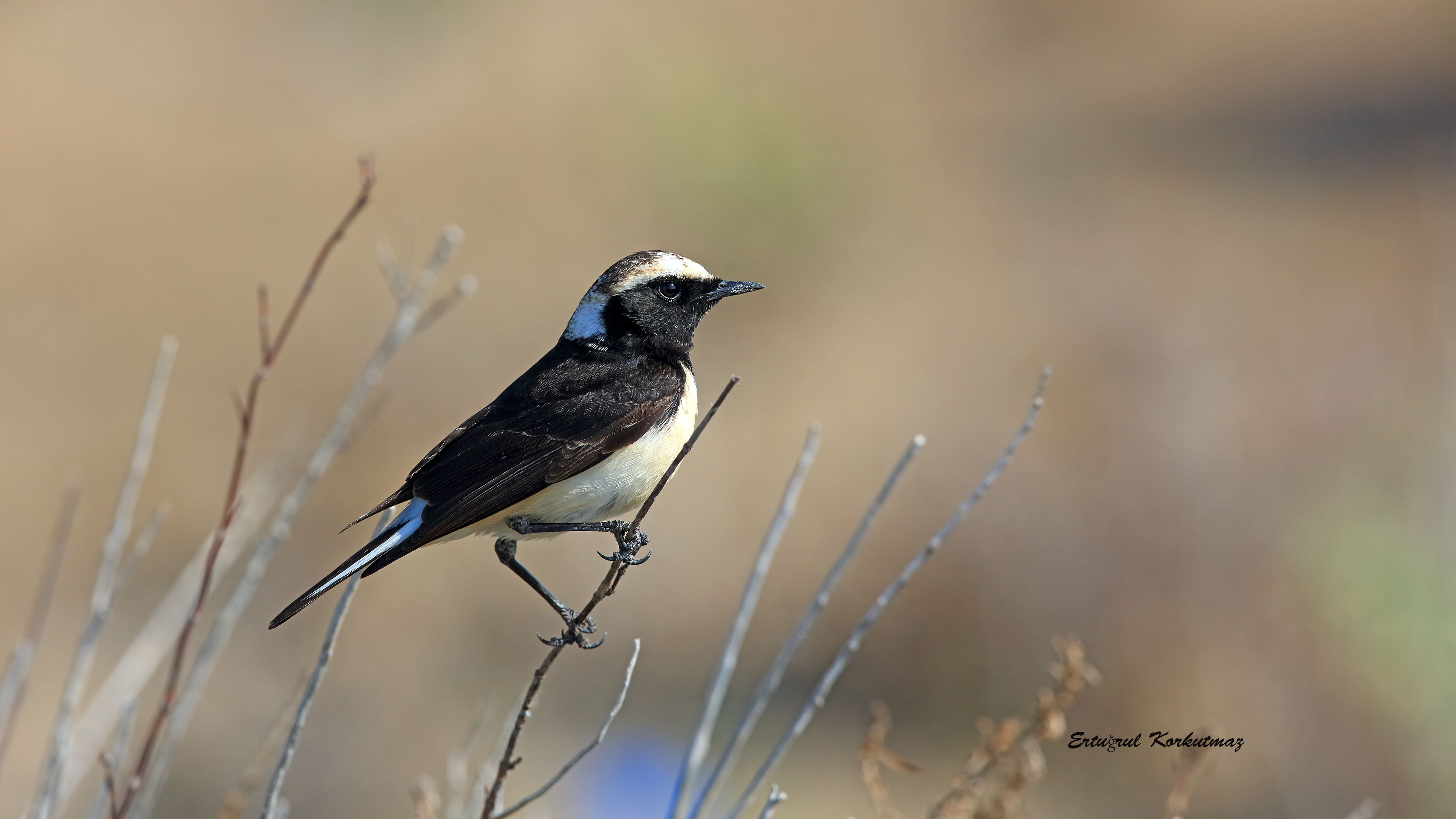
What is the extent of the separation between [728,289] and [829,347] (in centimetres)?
828

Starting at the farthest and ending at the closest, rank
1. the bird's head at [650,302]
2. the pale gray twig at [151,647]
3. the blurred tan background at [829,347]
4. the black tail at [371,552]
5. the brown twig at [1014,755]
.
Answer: the blurred tan background at [829,347]
the bird's head at [650,302]
the pale gray twig at [151,647]
the brown twig at [1014,755]
the black tail at [371,552]

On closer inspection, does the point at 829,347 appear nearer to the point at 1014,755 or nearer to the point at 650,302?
the point at 650,302

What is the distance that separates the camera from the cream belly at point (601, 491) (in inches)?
148

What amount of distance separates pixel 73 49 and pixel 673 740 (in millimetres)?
13265

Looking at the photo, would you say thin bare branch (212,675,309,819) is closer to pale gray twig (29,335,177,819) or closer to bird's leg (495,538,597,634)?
pale gray twig (29,335,177,819)

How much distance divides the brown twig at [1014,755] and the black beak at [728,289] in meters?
1.33

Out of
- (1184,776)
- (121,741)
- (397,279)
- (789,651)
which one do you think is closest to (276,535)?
(121,741)

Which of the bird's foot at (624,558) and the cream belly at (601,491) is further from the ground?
the cream belly at (601,491)

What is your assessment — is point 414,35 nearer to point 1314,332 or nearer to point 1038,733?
point 1314,332

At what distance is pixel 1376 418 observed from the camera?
8.48 metres

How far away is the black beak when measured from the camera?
3836mm

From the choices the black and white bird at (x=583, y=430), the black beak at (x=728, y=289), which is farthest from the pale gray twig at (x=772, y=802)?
the black beak at (x=728, y=289)

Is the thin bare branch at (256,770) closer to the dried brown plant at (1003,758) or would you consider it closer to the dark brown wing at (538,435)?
the dark brown wing at (538,435)

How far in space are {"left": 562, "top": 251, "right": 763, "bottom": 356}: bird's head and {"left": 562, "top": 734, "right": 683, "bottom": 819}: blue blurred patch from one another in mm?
2179
